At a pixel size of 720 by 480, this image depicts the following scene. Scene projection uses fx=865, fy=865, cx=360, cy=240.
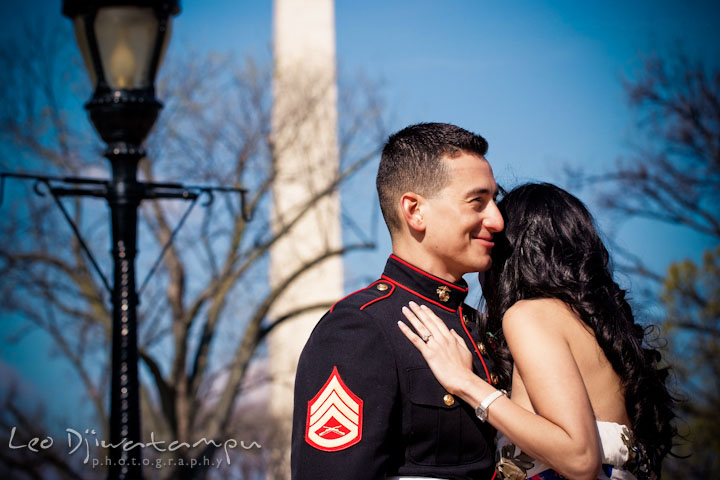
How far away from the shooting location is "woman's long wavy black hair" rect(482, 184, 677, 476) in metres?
2.95

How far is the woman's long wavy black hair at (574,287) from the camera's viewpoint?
9.67 ft

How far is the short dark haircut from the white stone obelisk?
12002mm

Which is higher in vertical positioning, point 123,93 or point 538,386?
point 123,93

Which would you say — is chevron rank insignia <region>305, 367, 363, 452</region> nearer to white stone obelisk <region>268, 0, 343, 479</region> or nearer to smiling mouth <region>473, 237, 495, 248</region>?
smiling mouth <region>473, 237, 495, 248</region>

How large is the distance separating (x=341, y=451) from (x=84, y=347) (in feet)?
45.3

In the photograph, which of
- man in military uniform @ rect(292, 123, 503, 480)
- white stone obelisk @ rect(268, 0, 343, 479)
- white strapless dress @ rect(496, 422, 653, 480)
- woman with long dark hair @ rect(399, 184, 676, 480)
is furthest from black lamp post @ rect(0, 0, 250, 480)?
white stone obelisk @ rect(268, 0, 343, 479)

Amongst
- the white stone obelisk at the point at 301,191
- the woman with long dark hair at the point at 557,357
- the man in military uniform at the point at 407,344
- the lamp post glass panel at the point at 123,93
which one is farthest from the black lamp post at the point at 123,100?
the white stone obelisk at the point at 301,191

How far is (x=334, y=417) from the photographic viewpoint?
8.81 feet

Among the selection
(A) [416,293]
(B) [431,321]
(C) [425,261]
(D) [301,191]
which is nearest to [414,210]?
(C) [425,261]

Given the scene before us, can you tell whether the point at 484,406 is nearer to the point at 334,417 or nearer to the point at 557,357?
the point at 557,357

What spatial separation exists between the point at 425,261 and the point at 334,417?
73cm

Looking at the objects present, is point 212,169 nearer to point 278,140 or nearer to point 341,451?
point 278,140

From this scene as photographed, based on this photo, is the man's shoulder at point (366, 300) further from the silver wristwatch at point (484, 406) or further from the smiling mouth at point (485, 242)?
the silver wristwatch at point (484, 406)

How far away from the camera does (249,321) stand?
1532 centimetres
